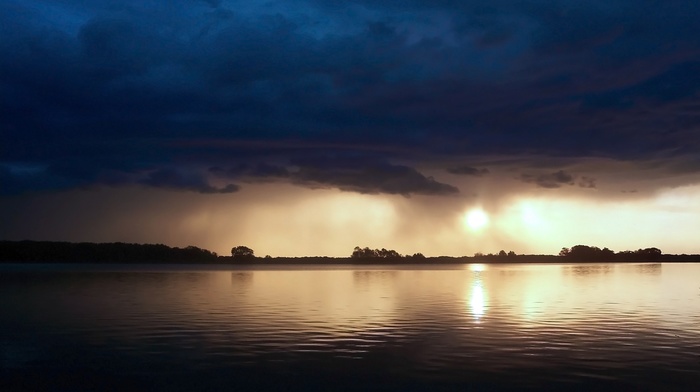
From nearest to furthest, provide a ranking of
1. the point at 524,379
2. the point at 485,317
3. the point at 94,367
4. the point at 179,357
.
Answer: the point at 524,379, the point at 94,367, the point at 179,357, the point at 485,317

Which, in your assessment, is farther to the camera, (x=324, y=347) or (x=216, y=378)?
(x=324, y=347)

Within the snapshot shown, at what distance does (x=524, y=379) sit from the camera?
28234 mm

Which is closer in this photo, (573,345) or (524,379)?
(524,379)

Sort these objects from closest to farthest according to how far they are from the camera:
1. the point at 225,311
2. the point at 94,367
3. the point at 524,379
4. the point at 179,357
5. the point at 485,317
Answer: the point at 524,379 → the point at 94,367 → the point at 179,357 → the point at 485,317 → the point at 225,311

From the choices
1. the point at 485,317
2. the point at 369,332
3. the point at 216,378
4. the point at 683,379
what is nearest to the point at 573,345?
the point at 683,379

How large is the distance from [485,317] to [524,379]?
27.3 meters

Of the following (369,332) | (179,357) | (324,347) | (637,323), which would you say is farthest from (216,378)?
(637,323)

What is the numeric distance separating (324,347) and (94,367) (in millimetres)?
12264

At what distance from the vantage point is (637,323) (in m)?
49.9

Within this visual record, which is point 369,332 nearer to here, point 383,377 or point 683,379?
point 383,377

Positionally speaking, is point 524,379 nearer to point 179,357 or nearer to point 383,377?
point 383,377

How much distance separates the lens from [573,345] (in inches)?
1505

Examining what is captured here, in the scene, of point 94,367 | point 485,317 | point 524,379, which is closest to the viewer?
point 524,379

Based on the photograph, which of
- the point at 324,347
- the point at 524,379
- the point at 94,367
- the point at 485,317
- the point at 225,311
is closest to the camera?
the point at 524,379
